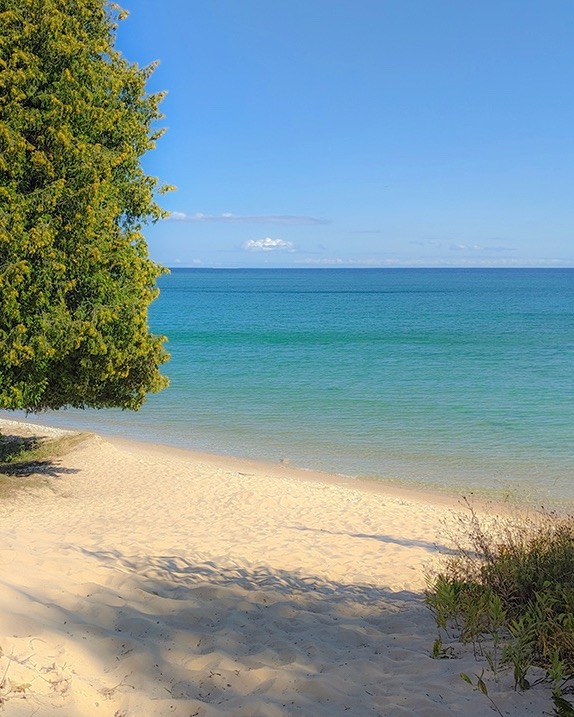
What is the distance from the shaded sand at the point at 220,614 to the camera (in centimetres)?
A: 441

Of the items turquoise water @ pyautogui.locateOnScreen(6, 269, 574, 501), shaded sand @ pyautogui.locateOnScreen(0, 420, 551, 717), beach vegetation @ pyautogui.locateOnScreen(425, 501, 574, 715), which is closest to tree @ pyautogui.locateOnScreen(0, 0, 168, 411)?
shaded sand @ pyautogui.locateOnScreen(0, 420, 551, 717)

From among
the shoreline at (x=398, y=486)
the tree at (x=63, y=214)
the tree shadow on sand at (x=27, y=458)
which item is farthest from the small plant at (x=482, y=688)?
the tree shadow on sand at (x=27, y=458)

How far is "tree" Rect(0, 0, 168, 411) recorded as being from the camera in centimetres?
1048

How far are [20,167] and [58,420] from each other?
54.7 ft

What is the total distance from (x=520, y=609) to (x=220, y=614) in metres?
Answer: 2.79

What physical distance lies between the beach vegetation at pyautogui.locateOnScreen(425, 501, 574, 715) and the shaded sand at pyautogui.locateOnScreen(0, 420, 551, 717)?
0.21m

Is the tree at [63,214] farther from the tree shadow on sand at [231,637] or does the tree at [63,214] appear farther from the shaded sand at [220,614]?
the tree shadow on sand at [231,637]

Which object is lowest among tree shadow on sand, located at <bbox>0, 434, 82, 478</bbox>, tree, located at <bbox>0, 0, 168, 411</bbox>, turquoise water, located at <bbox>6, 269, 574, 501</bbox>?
tree shadow on sand, located at <bbox>0, 434, 82, 478</bbox>

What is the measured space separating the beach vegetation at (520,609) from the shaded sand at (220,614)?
0.21 meters

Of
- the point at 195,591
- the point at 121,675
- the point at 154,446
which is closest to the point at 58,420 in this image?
the point at 154,446

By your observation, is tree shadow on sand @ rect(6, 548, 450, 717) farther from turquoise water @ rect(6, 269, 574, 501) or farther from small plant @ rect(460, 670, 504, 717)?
turquoise water @ rect(6, 269, 574, 501)

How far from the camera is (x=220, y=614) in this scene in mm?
6445

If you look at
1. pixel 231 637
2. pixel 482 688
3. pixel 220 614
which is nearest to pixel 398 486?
pixel 220 614

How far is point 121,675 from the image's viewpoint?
4695 millimetres
